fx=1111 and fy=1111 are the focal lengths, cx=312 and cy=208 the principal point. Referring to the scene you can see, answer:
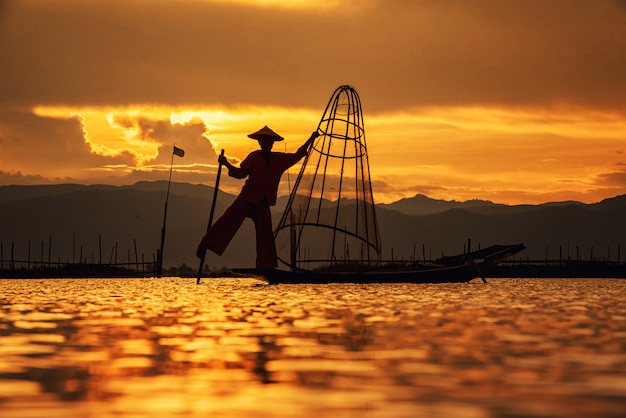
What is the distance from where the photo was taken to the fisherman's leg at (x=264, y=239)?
2384cm

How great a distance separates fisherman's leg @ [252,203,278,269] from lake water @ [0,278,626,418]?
10.5 metres

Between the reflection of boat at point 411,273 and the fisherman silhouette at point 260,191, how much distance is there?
0.57m

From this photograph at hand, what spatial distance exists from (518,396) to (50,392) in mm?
2565

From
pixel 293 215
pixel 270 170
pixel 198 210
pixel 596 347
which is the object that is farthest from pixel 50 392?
pixel 198 210

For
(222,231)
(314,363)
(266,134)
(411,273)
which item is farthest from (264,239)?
(314,363)

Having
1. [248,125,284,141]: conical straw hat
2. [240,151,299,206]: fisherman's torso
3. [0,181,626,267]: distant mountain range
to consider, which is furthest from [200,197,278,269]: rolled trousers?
A: [0,181,626,267]: distant mountain range

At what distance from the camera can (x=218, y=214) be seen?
161 metres

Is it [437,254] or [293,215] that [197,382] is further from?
[437,254]

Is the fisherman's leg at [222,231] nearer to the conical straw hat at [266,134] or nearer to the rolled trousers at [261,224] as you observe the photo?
the rolled trousers at [261,224]

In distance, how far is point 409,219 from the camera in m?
158

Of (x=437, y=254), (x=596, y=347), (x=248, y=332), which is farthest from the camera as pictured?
(x=437, y=254)

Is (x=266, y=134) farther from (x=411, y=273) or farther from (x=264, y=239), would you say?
(x=411, y=273)

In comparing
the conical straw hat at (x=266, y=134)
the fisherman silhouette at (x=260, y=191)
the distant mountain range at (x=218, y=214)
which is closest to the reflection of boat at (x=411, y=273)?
the fisherman silhouette at (x=260, y=191)

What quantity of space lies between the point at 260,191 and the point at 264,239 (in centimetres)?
116
